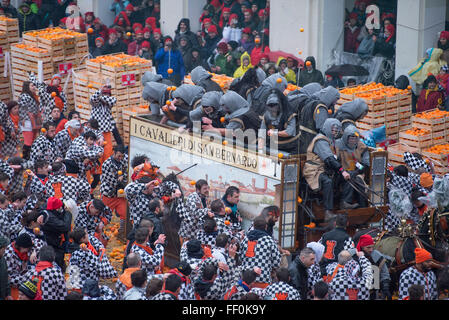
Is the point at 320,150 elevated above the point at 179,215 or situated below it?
above

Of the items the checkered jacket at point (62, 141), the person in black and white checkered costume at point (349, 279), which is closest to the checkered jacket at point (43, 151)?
the checkered jacket at point (62, 141)

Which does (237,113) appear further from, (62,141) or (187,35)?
(187,35)

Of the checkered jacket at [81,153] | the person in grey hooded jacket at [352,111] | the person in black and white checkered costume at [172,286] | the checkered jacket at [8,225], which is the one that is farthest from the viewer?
the checkered jacket at [81,153]

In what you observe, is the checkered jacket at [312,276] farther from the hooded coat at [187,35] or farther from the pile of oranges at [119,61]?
the hooded coat at [187,35]

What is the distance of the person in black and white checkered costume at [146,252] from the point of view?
1242 centimetres

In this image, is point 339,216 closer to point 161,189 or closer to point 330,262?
point 330,262

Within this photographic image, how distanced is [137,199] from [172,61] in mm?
9527

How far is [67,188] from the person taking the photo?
48.7 feet

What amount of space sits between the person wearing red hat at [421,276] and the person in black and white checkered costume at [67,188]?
5277 mm

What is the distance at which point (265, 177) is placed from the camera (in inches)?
545

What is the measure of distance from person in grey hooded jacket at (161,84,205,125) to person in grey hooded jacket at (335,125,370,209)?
9.06ft

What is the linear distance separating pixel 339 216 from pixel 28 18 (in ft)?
57.1
